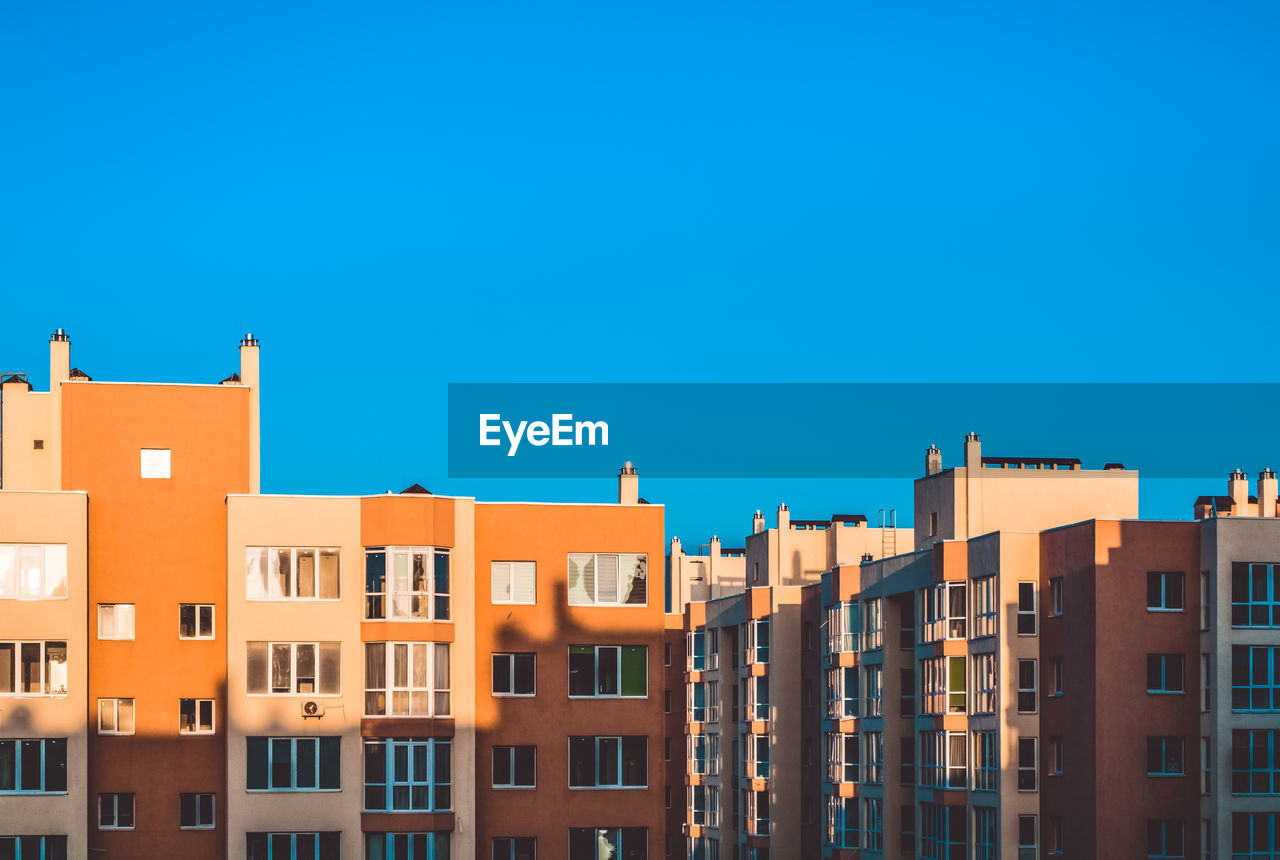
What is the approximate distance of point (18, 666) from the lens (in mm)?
58031

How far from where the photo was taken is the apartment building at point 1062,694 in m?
66.5

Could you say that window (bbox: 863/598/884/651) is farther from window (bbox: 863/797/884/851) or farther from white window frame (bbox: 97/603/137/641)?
white window frame (bbox: 97/603/137/641)

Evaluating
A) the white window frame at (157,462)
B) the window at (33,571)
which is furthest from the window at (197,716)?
the white window frame at (157,462)

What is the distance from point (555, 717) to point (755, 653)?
136 feet

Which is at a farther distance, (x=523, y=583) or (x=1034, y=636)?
(x=1034, y=636)

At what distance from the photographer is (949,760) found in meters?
76.1

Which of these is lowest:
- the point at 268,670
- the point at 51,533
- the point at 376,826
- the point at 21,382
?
the point at 376,826

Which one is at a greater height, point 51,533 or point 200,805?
point 51,533

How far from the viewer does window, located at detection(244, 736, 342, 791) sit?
5891cm

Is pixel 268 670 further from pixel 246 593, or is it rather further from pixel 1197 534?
pixel 1197 534

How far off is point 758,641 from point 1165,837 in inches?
1433

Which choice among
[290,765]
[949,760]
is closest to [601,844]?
[290,765]

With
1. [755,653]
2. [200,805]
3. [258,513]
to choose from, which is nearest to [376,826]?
[200,805]

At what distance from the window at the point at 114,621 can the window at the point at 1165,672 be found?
111 ft
